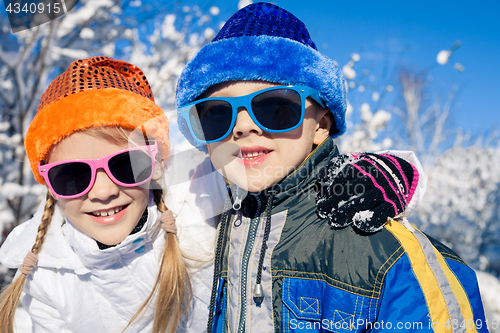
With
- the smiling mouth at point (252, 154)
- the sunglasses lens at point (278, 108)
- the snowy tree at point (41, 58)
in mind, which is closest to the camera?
the sunglasses lens at point (278, 108)

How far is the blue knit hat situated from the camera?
125 centimetres

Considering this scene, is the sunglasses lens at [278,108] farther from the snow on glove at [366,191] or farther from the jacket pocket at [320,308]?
the jacket pocket at [320,308]

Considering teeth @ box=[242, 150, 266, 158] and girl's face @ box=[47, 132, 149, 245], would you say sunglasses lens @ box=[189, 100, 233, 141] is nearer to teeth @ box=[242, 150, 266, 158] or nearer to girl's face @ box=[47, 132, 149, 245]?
teeth @ box=[242, 150, 266, 158]

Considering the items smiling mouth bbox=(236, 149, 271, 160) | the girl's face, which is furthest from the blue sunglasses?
the girl's face

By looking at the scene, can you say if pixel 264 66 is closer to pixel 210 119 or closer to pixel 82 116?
pixel 210 119

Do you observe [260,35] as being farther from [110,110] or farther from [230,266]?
[230,266]

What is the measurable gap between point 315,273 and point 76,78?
1479 mm

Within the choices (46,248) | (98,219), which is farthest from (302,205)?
(46,248)

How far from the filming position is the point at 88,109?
1.37 metres

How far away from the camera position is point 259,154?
1.34 metres

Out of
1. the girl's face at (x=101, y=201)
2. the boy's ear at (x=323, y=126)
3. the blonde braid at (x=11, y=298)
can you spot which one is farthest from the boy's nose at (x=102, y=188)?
the boy's ear at (x=323, y=126)

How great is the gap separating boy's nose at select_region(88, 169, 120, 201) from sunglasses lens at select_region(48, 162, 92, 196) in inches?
1.4

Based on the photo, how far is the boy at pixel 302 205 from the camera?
1049mm

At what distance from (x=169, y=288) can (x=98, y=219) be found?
0.53m
